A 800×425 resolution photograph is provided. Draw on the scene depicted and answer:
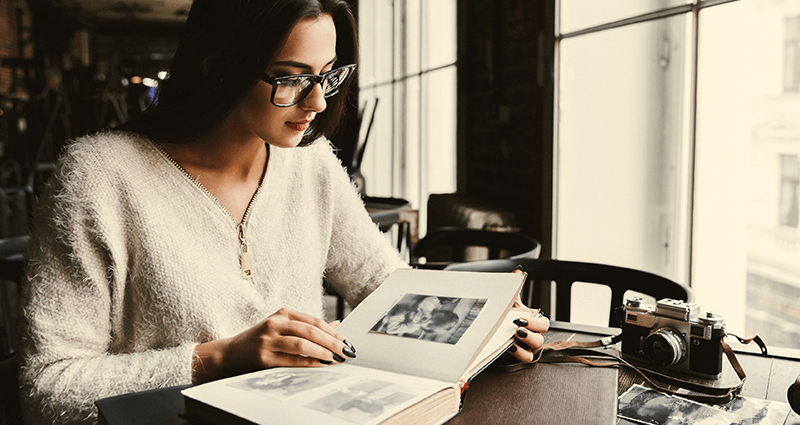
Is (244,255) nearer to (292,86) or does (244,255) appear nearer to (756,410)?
(292,86)

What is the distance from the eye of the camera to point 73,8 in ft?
37.5

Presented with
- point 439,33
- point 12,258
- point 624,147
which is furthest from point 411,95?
point 12,258

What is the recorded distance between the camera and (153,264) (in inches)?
43.1

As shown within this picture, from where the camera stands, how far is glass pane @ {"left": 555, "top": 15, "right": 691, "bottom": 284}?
88.1 inches

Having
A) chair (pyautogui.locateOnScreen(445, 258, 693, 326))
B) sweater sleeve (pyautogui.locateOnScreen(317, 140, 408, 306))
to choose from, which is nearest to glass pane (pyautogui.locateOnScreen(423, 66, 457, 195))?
chair (pyautogui.locateOnScreen(445, 258, 693, 326))

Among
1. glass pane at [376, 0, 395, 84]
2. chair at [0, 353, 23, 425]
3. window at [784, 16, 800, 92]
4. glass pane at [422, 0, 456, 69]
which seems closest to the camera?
chair at [0, 353, 23, 425]

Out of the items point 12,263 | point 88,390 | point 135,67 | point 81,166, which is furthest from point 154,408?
point 135,67

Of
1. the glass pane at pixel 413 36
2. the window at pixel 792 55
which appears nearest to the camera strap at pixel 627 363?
the window at pixel 792 55

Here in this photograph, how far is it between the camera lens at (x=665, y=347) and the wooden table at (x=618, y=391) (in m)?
0.04

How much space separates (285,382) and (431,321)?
0.76 feet

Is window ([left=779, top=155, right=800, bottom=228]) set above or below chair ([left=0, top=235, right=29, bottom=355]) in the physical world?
above

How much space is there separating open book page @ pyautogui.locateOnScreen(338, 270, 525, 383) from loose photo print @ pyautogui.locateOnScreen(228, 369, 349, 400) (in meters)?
0.07

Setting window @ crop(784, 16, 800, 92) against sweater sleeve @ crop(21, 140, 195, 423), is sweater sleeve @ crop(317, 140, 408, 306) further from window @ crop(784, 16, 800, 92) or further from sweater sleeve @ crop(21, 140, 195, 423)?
window @ crop(784, 16, 800, 92)

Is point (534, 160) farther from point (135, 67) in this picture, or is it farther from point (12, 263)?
point (135, 67)
